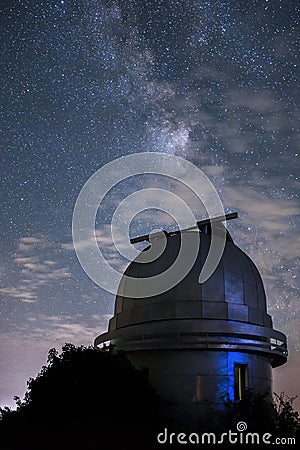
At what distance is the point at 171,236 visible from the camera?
70.7ft

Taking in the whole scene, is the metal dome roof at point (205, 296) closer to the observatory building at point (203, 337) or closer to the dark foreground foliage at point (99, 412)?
the observatory building at point (203, 337)

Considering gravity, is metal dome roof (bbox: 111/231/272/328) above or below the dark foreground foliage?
above

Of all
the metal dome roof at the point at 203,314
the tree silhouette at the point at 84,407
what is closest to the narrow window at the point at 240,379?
the metal dome roof at the point at 203,314

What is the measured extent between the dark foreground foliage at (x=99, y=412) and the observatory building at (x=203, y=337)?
88cm

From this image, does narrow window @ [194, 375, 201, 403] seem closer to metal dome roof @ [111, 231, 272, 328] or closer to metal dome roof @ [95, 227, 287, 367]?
metal dome roof @ [95, 227, 287, 367]

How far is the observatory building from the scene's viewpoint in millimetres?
17734

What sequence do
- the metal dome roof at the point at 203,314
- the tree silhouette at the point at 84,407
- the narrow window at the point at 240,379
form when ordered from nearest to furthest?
the tree silhouette at the point at 84,407 → the metal dome roof at the point at 203,314 → the narrow window at the point at 240,379

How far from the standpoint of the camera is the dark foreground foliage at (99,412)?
1488 centimetres

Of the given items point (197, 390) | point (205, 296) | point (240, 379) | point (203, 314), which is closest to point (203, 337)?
point (203, 314)

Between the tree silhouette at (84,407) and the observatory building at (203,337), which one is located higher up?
the observatory building at (203,337)

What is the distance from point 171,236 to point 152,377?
604 centimetres

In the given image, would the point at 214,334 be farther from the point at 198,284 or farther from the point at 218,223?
the point at 218,223

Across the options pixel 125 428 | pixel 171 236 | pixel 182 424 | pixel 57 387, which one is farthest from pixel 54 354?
pixel 171 236

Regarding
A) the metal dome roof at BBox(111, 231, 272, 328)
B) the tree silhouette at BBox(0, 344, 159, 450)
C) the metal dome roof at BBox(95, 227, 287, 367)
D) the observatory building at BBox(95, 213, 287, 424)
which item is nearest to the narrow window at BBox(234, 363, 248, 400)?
the observatory building at BBox(95, 213, 287, 424)
